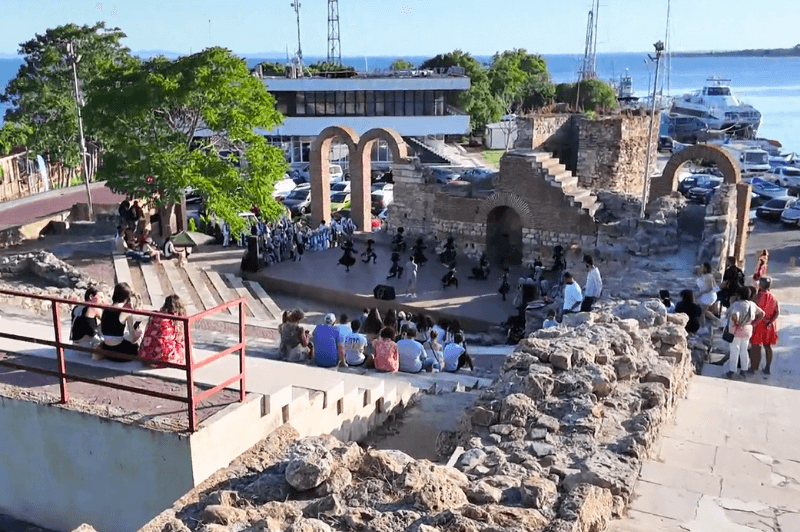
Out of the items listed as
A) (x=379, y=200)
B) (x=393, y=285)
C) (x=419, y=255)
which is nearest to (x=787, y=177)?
(x=379, y=200)

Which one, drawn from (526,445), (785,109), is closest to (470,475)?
(526,445)

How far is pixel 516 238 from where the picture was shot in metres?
22.3

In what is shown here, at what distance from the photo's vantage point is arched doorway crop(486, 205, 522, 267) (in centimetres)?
2203

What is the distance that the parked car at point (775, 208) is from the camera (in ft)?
96.3

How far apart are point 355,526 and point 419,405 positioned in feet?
14.5

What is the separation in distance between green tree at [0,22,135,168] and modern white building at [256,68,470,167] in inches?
505

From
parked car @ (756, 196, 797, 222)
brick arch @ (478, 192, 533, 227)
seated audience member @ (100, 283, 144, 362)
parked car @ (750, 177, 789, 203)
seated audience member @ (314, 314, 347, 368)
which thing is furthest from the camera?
parked car @ (750, 177, 789, 203)

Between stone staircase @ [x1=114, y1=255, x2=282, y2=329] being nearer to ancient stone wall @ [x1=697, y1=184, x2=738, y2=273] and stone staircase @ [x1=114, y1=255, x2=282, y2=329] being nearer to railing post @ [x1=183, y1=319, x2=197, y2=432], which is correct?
ancient stone wall @ [x1=697, y1=184, x2=738, y2=273]

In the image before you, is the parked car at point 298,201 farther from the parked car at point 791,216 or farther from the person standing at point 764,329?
the person standing at point 764,329

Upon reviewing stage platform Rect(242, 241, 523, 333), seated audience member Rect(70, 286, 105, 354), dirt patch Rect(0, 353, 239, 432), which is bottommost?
stage platform Rect(242, 241, 523, 333)

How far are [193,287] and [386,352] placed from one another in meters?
9.42

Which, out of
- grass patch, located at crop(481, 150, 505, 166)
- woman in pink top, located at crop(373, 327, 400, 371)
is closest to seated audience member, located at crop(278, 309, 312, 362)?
woman in pink top, located at crop(373, 327, 400, 371)

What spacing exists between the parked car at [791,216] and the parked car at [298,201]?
18.5m

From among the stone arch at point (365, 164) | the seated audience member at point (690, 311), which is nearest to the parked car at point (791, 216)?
the stone arch at point (365, 164)
